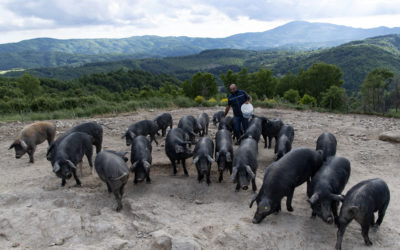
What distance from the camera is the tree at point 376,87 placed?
4753cm

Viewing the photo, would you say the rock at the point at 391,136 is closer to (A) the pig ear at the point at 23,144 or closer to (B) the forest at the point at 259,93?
(B) the forest at the point at 259,93

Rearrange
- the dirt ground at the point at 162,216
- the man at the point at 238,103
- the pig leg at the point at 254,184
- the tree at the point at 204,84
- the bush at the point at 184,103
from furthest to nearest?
the tree at the point at 204,84 < the bush at the point at 184,103 < the man at the point at 238,103 < the pig leg at the point at 254,184 < the dirt ground at the point at 162,216

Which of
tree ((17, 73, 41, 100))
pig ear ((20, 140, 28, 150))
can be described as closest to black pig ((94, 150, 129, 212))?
pig ear ((20, 140, 28, 150))

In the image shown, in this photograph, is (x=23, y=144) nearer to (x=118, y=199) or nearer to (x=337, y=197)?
(x=118, y=199)

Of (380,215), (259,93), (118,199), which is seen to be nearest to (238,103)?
(118,199)

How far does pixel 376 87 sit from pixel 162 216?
52.4 meters

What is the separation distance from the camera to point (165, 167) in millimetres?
10250

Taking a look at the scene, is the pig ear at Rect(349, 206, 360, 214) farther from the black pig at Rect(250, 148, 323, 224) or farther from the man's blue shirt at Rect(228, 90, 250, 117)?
the man's blue shirt at Rect(228, 90, 250, 117)

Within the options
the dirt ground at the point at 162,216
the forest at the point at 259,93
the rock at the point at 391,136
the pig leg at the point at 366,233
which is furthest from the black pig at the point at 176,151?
the forest at the point at 259,93

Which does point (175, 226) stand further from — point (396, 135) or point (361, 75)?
point (361, 75)

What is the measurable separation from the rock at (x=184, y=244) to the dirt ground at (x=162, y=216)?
Answer: 0.06ft

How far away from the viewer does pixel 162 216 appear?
6.71 meters

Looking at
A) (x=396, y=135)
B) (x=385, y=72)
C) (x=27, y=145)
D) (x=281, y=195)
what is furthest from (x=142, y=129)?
(x=385, y=72)

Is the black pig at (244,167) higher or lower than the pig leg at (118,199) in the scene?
higher
